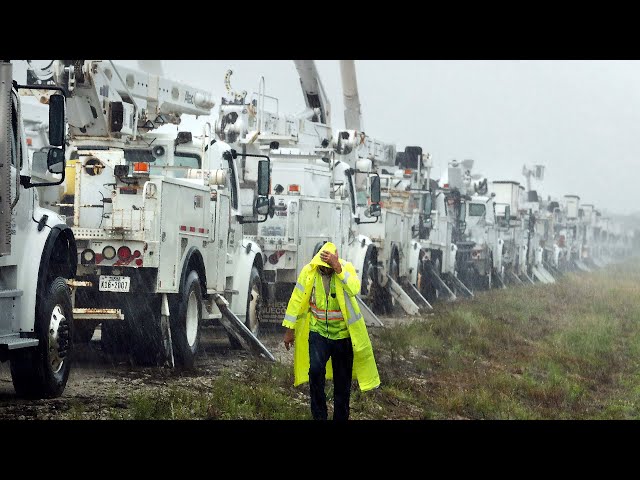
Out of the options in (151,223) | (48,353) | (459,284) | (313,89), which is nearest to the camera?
(48,353)

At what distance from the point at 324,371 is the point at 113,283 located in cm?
305

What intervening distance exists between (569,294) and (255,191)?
15789 mm

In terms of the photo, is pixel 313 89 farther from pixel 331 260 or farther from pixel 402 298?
pixel 331 260

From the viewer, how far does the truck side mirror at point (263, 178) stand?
50.8 feet

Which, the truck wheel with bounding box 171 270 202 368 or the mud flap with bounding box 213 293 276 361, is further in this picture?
the mud flap with bounding box 213 293 276 361

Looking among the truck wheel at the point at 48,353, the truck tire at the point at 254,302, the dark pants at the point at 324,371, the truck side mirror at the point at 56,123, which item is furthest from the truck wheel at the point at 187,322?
the truck side mirror at the point at 56,123

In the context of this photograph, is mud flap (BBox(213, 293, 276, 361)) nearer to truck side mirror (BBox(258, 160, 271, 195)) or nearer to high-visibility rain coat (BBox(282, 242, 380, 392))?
truck side mirror (BBox(258, 160, 271, 195))

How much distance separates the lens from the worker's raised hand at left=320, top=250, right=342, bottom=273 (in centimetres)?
962

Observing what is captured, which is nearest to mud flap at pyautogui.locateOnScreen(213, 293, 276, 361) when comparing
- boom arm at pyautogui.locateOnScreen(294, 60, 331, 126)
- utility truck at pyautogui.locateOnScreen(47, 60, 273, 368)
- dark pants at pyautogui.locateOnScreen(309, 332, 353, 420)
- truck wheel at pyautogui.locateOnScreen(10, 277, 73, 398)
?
utility truck at pyautogui.locateOnScreen(47, 60, 273, 368)

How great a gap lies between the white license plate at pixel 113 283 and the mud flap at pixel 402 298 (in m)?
11.3

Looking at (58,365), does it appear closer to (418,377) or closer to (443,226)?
(418,377)

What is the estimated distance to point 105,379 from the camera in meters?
11.8

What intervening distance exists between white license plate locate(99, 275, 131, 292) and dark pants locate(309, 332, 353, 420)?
280cm

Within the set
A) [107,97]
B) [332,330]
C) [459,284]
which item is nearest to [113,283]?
[332,330]
